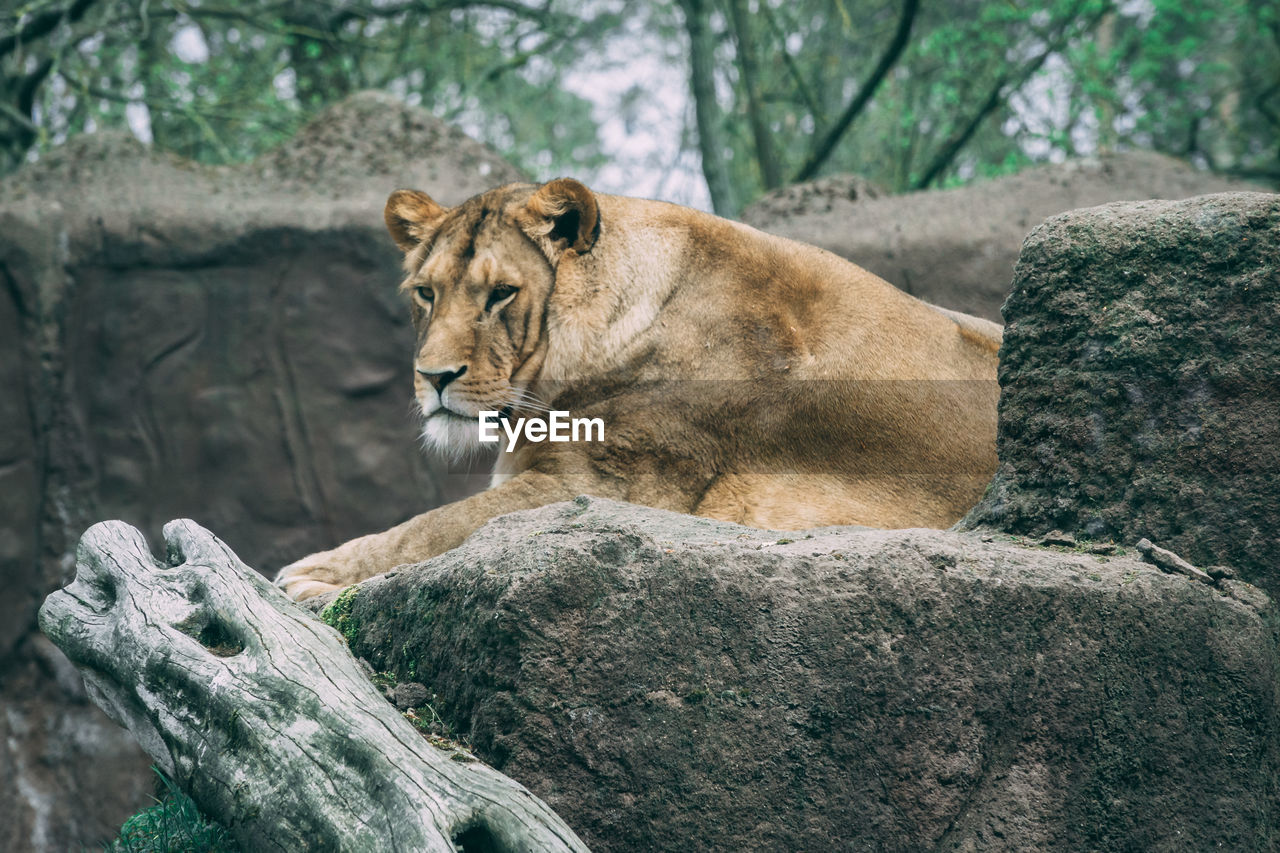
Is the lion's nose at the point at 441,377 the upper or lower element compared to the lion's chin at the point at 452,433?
upper

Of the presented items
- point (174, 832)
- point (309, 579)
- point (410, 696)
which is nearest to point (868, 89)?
point (309, 579)

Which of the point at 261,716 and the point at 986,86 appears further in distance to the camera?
the point at 986,86

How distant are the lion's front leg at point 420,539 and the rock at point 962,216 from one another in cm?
503

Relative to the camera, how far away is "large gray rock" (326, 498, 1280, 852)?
268cm

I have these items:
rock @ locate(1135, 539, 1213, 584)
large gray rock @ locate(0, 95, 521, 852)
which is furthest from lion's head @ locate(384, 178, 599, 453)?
large gray rock @ locate(0, 95, 521, 852)

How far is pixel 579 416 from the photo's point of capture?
14.5 feet

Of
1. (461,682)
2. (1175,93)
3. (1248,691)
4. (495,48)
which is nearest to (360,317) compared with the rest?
(495,48)

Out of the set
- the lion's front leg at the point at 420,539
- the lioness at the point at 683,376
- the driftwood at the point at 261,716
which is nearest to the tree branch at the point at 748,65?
the lioness at the point at 683,376

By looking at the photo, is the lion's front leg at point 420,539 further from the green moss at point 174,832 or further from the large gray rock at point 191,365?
the large gray rock at point 191,365

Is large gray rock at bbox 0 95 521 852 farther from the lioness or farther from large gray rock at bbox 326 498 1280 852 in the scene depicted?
large gray rock at bbox 326 498 1280 852

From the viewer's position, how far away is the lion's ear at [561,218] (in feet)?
14.7

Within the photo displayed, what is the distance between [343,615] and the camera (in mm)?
3398

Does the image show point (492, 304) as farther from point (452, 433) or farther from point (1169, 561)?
point (1169, 561)

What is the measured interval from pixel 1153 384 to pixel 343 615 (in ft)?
8.20
